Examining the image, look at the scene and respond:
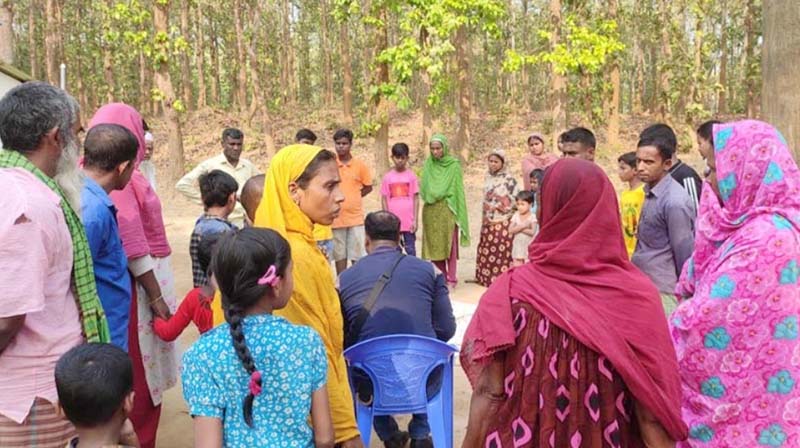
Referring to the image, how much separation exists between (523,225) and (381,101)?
738 cm

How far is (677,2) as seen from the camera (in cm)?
2156

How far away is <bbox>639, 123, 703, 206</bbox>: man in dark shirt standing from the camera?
3.93 metres

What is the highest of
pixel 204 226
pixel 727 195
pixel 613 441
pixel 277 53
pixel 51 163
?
pixel 277 53

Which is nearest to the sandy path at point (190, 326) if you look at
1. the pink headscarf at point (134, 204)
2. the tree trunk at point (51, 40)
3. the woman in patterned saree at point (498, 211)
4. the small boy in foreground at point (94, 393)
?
the woman in patterned saree at point (498, 211)

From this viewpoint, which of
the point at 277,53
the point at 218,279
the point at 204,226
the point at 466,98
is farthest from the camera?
the point at 277,53

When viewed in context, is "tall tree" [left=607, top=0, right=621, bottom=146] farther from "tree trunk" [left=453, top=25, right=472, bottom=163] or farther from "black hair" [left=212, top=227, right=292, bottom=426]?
"black hair" [left=212, top=227, right=292, bottom=426]

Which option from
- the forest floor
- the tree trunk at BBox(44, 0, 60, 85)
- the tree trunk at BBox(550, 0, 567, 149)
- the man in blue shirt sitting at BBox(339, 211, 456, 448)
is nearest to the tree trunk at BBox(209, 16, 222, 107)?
the forest floor

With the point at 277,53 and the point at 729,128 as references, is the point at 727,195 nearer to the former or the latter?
the point at 729,128

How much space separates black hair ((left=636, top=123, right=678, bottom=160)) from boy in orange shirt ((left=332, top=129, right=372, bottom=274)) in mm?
3586

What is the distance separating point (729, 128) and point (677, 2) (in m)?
21.5

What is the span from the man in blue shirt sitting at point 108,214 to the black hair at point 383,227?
1.16m

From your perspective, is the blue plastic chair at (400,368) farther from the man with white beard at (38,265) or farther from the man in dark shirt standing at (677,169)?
the man in dark shirt standing at (677,169)

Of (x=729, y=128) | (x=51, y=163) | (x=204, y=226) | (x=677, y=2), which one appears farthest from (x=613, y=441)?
(x=677, y=2)

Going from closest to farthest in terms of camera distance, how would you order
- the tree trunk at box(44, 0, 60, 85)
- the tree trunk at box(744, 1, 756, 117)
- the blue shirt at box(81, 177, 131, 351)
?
the blue shirt at box(81, 177, 131, 351) < the tree trunk at box(44, 0, 60, 85) < the tree trunk at box(744, 1, 756, 117)
